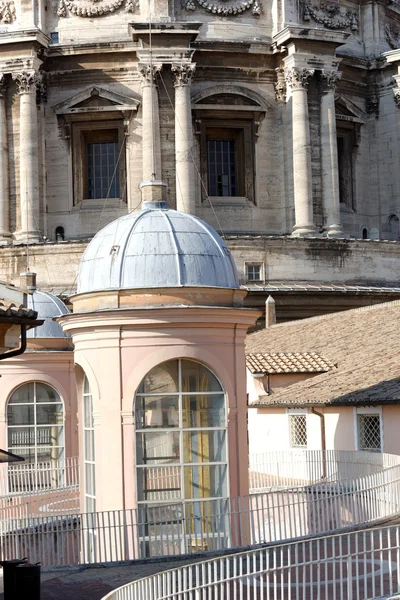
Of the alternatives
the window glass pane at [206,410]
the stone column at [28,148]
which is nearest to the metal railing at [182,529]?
the window glass pane at [206,410]

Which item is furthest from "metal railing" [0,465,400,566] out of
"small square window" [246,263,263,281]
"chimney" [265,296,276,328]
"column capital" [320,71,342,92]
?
"column capital" [320,71,342,92]

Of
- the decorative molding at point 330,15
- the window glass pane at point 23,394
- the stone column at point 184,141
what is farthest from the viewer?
the decorative molding at point 330,15

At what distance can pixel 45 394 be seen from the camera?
24.6 meters

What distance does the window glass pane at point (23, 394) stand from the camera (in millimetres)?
24500

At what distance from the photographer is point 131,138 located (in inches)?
1788

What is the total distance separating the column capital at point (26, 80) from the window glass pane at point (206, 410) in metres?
29.1

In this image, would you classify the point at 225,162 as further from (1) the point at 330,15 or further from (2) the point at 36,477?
(2) the point at 36,477

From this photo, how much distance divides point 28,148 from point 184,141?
17.2 feet

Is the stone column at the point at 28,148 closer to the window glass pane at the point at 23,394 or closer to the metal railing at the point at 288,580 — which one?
the window glass pane at the point at 23,394

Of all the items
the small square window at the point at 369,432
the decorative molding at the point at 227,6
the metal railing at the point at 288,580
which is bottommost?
the metal railing at the point at 288,580

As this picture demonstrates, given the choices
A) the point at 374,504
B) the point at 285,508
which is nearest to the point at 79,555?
the point at 285,508

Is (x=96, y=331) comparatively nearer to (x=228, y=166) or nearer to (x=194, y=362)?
(x=194, y=362)

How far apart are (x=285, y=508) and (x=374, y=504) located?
117cm

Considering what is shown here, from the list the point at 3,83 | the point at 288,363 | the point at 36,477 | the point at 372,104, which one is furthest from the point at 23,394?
the point at 372,104
